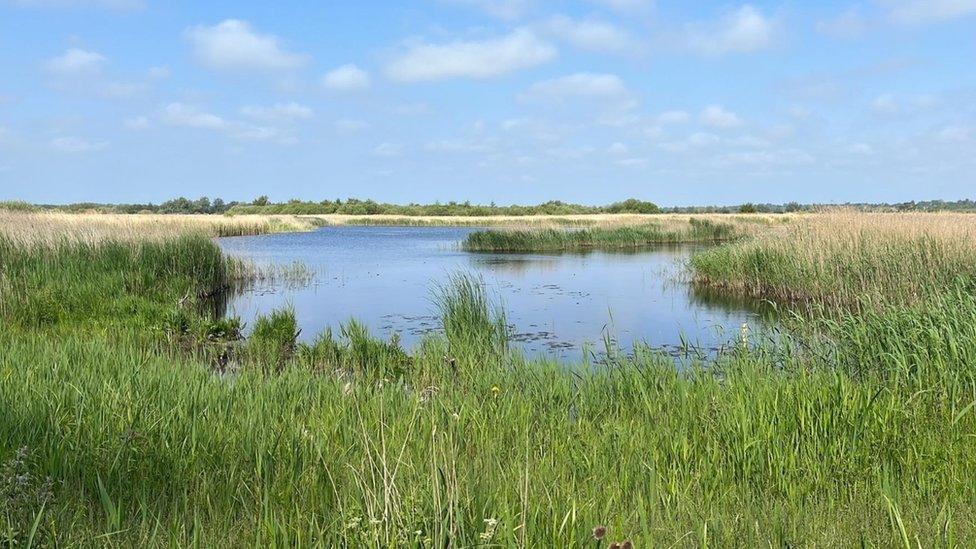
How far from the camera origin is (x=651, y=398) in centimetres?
509

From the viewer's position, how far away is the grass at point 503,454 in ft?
8.23

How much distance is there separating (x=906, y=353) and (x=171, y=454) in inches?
221

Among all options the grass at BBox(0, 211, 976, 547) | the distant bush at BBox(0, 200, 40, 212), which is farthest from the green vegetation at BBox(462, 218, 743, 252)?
the distant bush at BBox(0, 200, 40, 212)

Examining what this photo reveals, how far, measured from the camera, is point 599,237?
117ft

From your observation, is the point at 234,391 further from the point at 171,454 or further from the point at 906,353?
the point at 906,353

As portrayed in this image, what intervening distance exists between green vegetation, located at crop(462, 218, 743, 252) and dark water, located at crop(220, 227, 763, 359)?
23.5ft

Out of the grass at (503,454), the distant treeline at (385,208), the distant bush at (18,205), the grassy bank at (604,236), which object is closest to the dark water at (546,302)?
the grass at (503,454)

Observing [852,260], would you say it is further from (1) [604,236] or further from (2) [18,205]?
(2) [18,205]

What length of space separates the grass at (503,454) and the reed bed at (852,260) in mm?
5614

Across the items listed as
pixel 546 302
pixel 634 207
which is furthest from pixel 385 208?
pixel 546 302

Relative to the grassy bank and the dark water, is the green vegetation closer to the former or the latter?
the grassy bank

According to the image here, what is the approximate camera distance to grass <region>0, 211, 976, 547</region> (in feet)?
8.23

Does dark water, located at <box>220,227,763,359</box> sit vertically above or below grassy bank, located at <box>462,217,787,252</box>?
below

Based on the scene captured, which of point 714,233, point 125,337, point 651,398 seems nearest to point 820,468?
point 651,398
